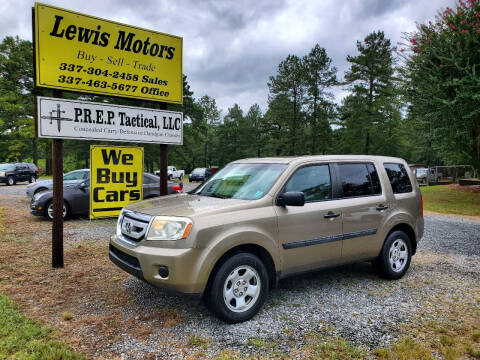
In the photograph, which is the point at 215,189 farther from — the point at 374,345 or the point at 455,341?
the point at 455,341

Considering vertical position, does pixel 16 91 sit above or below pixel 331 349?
above

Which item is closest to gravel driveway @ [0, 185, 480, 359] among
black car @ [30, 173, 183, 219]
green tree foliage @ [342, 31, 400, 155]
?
black car @ [30, 173, 183, 219]

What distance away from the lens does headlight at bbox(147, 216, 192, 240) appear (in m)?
3.45

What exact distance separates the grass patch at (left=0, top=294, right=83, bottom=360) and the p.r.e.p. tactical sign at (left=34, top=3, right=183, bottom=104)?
3.48m

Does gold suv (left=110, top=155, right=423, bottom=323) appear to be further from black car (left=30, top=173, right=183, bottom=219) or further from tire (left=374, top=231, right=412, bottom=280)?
black car (left=30, top=173, right=183, bottom=219)

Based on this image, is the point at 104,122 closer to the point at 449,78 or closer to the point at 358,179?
the point at 358,179

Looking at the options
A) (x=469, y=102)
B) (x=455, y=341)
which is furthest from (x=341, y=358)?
(x=469, y=102)

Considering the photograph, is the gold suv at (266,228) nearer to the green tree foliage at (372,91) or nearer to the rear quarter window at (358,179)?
the rear quarter window at (358,179)

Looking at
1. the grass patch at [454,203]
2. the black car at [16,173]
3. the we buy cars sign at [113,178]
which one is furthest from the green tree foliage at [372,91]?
the we buy cars sign at [113,178]

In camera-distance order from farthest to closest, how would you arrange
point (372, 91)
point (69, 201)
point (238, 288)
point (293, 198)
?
point (372, 91), point (69, 201), point (293, 198), point (238, 288)

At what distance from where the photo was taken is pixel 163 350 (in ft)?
10.3

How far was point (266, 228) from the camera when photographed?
384cm

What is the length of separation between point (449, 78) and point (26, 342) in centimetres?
1556

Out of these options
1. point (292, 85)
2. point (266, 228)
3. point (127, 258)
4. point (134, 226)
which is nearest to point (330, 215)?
point (266, 228)
